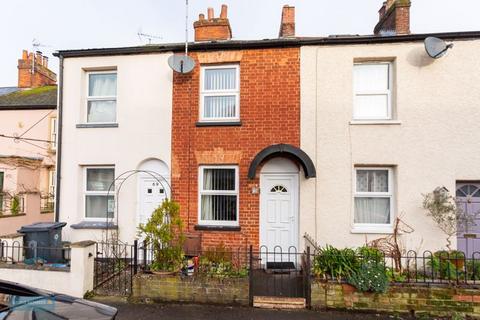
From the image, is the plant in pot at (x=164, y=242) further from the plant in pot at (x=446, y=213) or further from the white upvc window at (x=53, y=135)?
the white upvc window at (x=53, y=135)

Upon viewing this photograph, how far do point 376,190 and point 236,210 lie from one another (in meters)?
3.57

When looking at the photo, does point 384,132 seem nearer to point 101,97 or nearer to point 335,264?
point 335,264

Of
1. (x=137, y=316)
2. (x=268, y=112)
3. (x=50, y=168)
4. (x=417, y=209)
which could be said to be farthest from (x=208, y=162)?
(x=50, y=168)

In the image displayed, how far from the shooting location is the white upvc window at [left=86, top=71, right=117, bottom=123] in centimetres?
853

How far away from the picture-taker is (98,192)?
839 centimetres

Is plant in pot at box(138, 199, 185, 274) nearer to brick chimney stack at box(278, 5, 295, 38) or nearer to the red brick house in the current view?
the red brick house

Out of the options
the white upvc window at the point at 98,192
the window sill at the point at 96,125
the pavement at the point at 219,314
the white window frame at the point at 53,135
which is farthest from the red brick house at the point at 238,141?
the white window frame at the point at 53,135

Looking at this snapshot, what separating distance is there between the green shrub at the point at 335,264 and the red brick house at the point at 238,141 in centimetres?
197

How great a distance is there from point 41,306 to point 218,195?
18.9 ft

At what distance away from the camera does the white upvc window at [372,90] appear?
25.2 feet

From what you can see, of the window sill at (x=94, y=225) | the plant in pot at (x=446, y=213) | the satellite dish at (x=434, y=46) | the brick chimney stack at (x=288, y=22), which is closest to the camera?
the plant in pot at (x=446, y=213)

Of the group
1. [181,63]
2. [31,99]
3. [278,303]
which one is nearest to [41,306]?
[278,303]

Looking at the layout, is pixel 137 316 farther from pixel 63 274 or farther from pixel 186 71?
pixel 186 71

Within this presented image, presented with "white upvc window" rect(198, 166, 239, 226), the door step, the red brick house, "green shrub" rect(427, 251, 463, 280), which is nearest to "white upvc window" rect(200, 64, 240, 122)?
the red brick house
